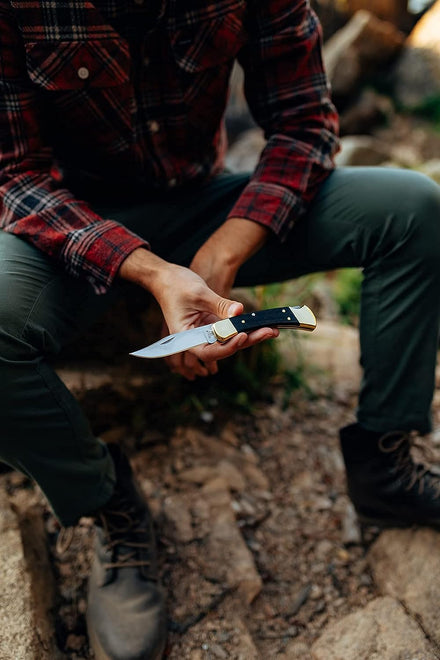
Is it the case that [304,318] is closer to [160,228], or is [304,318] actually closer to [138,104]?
[160,228]

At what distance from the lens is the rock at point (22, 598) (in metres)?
1.48

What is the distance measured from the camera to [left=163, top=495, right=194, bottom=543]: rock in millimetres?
2064

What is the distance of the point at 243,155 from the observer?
6.82 metres

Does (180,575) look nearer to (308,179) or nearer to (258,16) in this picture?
(308,179)

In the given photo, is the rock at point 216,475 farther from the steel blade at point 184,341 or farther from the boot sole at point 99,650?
the steel blade at point 184,341

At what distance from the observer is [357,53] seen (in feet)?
27.3

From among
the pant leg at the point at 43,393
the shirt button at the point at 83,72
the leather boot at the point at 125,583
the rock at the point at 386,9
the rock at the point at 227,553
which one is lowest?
the rock at the point at 227,553

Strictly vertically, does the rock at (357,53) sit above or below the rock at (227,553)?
above

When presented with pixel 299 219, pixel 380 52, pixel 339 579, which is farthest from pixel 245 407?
pixel 380 52

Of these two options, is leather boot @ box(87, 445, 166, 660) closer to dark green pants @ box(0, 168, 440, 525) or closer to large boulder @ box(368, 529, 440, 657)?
dark green pants @ box(0, 168, 440, 525)

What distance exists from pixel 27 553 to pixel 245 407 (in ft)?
4.11

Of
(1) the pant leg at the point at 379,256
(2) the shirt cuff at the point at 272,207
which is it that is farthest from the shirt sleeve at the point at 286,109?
(1) the pant leg at the point at 379,256

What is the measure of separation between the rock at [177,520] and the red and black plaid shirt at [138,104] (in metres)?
1.04


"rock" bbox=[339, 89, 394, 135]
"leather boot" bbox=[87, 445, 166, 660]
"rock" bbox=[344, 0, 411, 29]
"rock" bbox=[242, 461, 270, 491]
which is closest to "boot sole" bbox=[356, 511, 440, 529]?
"rock" bbox=[242, 461, 270, 491]
